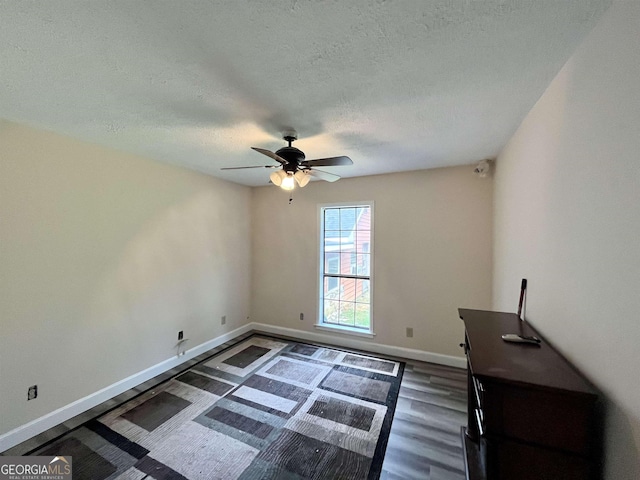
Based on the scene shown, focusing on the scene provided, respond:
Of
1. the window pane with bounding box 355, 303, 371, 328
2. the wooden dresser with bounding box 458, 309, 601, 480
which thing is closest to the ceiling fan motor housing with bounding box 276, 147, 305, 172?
the wooden dresser with bounding box 458, 309, 601, 480

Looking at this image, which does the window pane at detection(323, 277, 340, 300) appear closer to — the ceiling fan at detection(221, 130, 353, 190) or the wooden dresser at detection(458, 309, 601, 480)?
the ceiling fan at detection(221, 130, 353, 190)

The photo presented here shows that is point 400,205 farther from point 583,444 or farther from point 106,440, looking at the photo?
point 106,440

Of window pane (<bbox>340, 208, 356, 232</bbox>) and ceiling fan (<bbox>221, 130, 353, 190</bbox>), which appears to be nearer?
ceiling fan (<bbox>221, 130, 353, 190</bbox>)

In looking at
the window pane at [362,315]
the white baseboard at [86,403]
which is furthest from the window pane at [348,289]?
the white baseboard at [86,403]

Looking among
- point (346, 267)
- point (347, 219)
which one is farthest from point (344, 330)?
point (347, 219)

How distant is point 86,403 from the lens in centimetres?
234

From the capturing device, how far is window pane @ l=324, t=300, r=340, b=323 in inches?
158

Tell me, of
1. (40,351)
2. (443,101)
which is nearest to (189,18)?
(443,101)

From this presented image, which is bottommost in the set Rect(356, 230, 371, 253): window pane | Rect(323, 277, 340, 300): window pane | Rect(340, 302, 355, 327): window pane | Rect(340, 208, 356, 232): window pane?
Rect(340, 302, 355, 327): window pane

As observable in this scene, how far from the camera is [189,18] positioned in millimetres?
1019

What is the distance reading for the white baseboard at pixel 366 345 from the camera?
3.20 meters

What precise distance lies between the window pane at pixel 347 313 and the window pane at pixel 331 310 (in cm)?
7

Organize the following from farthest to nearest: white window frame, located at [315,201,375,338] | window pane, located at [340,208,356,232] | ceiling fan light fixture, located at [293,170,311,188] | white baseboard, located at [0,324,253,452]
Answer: window pane, located at [340,208,356,232] → white window frame, located at [315,201,375,338] → ceiling fan light fixture, located at [293,170,311,188] → white baseboard, located at [0,324,253,452]

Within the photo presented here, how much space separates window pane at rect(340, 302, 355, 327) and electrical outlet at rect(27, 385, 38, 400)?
3.28m
